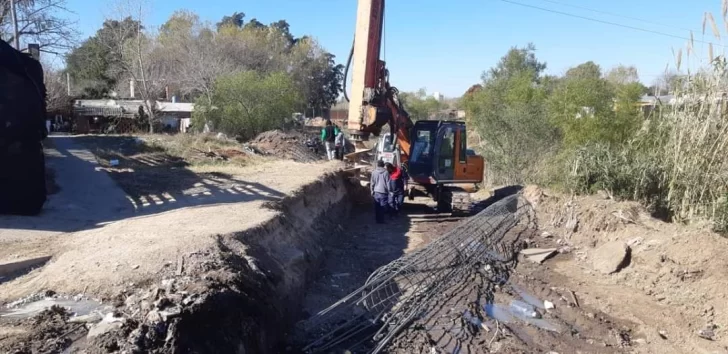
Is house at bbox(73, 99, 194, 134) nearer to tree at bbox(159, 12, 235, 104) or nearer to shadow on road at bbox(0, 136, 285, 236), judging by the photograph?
tree at bbox(159, 12, 235, 104)

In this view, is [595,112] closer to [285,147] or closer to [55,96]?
[285,147]

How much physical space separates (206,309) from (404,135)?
10.3m

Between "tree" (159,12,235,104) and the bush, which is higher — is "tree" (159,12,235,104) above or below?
above

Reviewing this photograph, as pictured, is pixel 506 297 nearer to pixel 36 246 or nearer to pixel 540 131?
pixel 36 246

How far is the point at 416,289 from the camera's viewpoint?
817cm

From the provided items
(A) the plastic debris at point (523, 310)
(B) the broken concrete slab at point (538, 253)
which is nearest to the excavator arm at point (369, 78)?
(B) the broken concrete slab at point (538, 253)

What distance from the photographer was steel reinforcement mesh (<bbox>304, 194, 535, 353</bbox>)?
6754 millimetres

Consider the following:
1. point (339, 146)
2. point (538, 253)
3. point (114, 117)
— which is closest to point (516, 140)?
point (339, 146)

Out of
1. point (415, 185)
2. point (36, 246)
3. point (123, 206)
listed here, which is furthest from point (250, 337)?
point (415, 185)

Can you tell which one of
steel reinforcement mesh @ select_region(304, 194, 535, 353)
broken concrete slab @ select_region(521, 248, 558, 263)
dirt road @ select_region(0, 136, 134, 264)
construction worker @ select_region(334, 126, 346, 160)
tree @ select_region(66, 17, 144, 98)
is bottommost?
broken concrete slab @ select_region(521, 248, 558, 263)

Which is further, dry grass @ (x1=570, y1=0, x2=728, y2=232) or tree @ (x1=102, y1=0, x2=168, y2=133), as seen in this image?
tree @ (x1=102, y1=0, x2=168, y2=133)

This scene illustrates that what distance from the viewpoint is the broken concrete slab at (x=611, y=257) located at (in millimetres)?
9508

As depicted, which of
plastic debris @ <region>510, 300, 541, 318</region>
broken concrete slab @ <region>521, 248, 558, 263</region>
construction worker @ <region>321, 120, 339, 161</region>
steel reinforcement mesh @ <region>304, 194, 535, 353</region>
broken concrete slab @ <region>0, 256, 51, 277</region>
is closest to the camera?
broken concrete slab @ <region>0, 256, 51, 277</region>

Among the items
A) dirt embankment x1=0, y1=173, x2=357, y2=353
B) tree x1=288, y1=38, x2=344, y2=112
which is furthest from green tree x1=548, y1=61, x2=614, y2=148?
tree x1=288, y1=38, x2=344, y2=112
